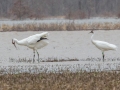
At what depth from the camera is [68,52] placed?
21.4 meters

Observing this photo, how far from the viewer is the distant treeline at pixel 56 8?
186ft

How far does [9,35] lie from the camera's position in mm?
32500

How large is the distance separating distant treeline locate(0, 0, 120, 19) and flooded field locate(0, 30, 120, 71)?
22838 millimetres

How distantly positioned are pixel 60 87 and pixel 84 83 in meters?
0.77

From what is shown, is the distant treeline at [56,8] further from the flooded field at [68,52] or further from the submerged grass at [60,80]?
the submerged grass at [60,80]

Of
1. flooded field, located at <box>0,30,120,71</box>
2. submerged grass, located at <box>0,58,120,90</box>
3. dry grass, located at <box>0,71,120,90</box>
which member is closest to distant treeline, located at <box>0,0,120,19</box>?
flooded field, located at <box>0,30,120,71</box>

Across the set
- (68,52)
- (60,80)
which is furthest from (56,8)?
(60,80)

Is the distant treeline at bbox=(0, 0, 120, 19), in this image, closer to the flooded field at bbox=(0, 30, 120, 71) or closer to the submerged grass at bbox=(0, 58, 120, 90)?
the flooded field at bbox=(0, 30, 120, 71)

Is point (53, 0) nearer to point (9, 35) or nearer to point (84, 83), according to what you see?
point (9, 35)

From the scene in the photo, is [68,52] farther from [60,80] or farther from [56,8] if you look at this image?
[56,8]

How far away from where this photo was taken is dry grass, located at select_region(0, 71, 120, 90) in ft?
34.0

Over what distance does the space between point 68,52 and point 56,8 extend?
149ft

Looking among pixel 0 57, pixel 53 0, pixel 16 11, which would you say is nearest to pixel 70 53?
pixel 0 57

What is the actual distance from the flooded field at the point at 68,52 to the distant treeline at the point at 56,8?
22838 mm
